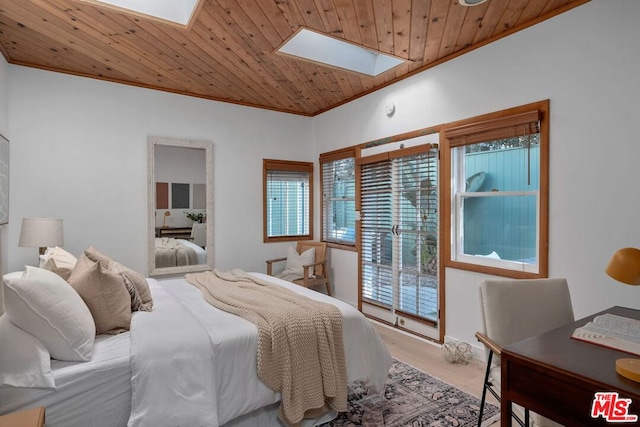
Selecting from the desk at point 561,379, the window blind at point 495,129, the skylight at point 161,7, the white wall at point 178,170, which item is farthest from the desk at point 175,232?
the desk at point 561,379

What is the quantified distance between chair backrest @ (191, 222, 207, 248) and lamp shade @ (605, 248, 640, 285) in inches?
157

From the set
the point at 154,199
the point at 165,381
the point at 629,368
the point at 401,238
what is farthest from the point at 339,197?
the point at 629,368

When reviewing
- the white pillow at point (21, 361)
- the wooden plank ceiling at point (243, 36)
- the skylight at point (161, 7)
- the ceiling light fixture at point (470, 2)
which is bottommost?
the white pillow at point (21, 361)

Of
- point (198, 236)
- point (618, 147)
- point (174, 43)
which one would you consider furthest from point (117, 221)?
point (618, 147)

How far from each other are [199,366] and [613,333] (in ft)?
6.27

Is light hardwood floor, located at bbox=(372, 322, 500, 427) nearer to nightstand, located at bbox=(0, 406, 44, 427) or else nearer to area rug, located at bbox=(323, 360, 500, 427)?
area rug, located at bbox=(323, 360, 500, 427)

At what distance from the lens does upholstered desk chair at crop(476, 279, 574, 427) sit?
1.89m

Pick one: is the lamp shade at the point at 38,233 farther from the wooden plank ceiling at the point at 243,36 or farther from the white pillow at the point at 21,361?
the white pillow at the point at 21,361

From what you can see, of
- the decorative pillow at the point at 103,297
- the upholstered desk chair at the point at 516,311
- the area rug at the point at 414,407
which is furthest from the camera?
the area rug at the point at 414,407

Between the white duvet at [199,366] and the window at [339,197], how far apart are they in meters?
2.48

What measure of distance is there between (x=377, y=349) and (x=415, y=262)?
1526 mm

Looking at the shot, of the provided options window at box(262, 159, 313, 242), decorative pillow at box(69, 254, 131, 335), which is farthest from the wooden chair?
decorative pillow at box(69, 254, 131, 335)

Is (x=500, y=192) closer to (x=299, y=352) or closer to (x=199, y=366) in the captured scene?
(x=299, y=352)

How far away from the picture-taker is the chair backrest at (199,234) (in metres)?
4.37
